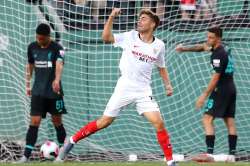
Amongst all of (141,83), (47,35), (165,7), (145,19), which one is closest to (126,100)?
(141,83)

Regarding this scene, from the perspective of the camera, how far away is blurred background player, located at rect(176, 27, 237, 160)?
1382 centimetres

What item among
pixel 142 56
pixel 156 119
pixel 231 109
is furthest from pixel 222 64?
pixel 156 119

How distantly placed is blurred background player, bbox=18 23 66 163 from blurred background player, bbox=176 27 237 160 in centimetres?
178

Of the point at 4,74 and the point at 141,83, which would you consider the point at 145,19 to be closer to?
the point at 141,83

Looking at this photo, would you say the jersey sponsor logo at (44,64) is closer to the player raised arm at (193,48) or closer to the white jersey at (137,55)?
the player raised arm at (193,48)

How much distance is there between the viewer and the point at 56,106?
47.0ft

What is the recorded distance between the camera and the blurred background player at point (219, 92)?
1382 cm

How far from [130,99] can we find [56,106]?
238 cm

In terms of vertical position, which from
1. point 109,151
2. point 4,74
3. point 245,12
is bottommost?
point 109,151

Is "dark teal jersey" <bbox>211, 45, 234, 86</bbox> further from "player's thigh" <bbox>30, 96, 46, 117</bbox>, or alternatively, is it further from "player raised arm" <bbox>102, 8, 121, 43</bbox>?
"player's thigh" <bbox>30, 96, 46, 117</bbox>

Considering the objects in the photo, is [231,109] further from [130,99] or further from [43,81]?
[43,81]

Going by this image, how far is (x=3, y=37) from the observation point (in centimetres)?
1527

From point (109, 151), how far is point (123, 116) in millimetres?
624

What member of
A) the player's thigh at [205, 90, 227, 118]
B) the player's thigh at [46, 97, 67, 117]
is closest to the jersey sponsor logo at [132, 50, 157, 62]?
the player's thigh at [205, 90, 227, 118]
